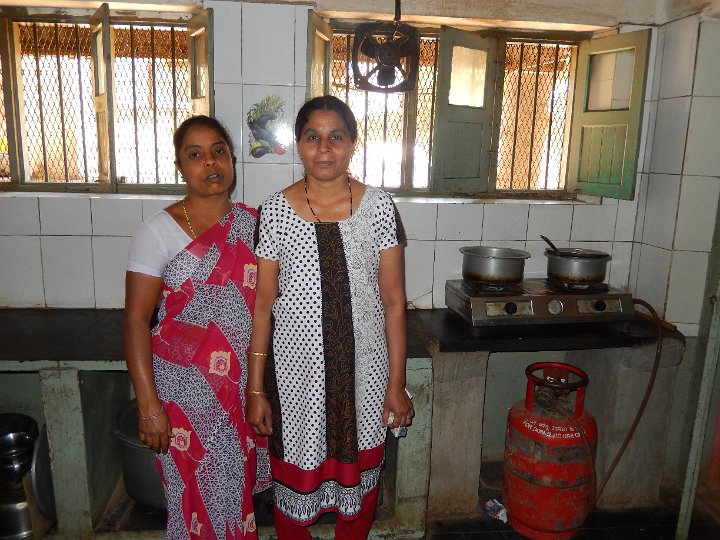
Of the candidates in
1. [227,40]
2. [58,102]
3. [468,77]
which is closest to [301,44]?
[227,40]

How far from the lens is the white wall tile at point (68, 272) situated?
2562mm

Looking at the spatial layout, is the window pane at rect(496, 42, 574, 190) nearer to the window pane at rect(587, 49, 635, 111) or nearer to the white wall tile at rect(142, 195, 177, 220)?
the window pane at rect(587, 49, 635, 111)

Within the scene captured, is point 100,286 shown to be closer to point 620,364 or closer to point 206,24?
point 206,24

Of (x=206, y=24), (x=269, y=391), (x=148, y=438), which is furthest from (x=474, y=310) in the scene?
(x=206, y=24)

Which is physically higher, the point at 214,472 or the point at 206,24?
the point at 206,24

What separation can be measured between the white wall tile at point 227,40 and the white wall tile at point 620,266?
2046mm

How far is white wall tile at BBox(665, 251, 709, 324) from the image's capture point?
8.40ft

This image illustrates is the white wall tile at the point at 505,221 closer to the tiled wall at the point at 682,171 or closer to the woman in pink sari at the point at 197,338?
the tiled wall at the point at 682,171

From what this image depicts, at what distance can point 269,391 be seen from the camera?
5.48ft

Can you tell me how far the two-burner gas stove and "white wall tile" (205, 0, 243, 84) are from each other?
1409mm

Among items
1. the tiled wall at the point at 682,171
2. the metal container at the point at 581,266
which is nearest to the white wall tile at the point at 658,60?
the tiled wall at the point at 682,171

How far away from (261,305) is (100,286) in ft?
4.45

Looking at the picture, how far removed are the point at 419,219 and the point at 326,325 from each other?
1.27 meters

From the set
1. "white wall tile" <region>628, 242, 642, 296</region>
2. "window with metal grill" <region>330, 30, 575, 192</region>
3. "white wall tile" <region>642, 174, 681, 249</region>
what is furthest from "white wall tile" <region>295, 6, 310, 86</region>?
"white wall tile" <region>628, 242, 642, 296</region>
